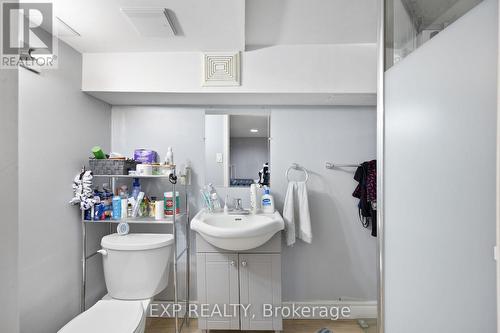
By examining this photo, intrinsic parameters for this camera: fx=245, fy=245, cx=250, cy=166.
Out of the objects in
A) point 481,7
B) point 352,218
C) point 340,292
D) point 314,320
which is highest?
point 481,7

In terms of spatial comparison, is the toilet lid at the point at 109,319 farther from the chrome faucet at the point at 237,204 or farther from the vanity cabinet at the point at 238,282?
the chrome faucet at the point at 237,204

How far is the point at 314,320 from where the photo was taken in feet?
6.64

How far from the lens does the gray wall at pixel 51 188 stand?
129 cm

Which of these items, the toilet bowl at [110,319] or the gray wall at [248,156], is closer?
the toilet bowl at [110,319]

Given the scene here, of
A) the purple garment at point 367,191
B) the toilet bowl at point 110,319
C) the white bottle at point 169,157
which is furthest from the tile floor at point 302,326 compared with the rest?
the white bottle at point 169,157

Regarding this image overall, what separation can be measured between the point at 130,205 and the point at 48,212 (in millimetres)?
466

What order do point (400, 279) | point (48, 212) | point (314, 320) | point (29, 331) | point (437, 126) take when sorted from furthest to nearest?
point (314, 320) < point (48, 212) < point (29, 331) < point (400, 279) < point (437, 126)

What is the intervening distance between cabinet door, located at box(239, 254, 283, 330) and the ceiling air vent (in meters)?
1.50

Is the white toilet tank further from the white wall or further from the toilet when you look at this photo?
the white wall

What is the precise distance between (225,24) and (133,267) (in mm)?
1606

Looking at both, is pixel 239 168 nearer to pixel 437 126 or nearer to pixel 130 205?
pixel 130 205

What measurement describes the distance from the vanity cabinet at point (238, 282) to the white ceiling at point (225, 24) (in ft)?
4.34

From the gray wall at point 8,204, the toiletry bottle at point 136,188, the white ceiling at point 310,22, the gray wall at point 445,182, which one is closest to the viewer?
the gray wall at point 8,204

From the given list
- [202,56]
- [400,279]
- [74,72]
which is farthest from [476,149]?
[74,72]
